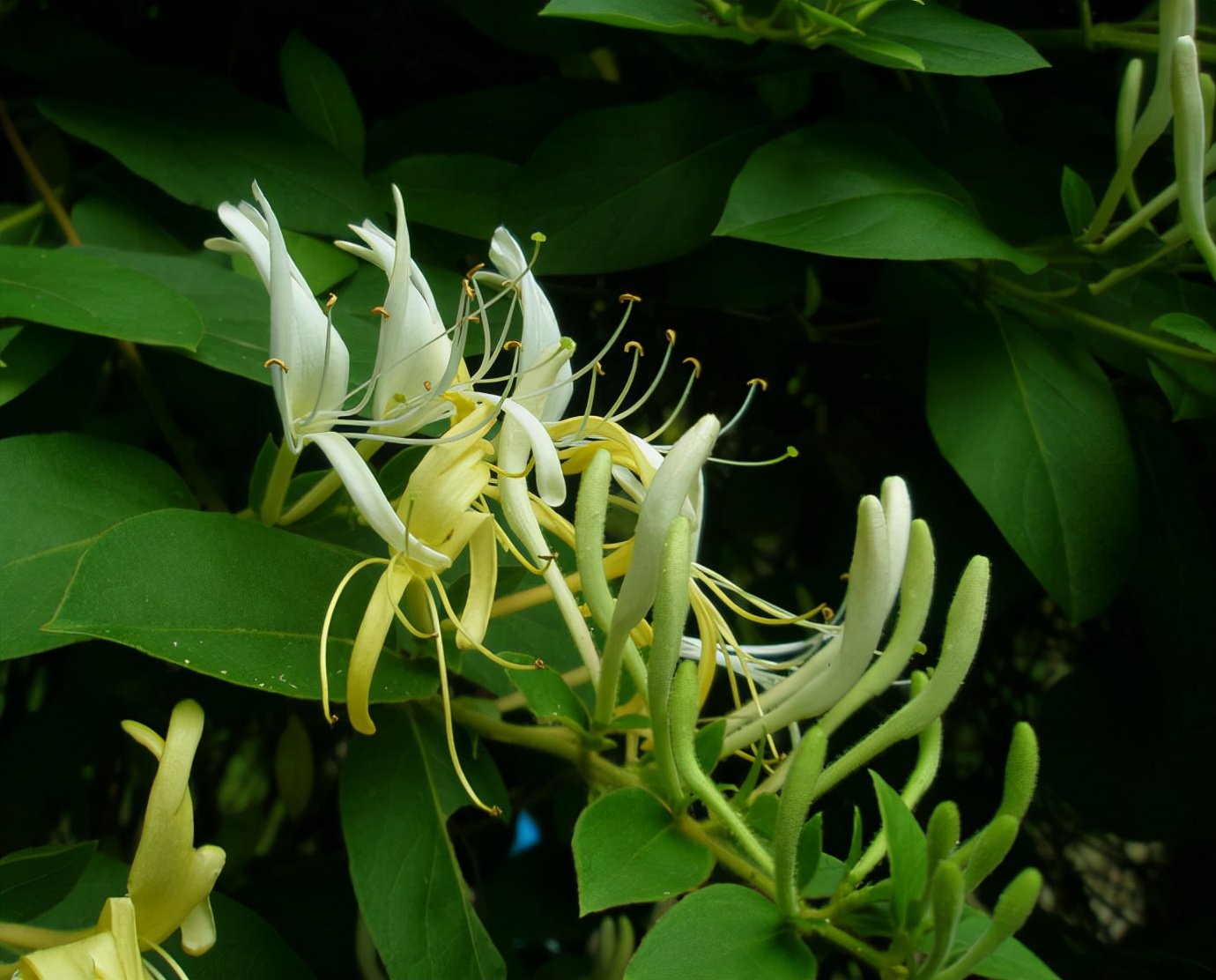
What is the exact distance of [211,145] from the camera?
0.66 metres

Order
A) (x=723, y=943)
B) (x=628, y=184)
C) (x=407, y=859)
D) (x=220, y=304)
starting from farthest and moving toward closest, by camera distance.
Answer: (x=628, y=184), (x=220, y=304), (x=407, y=859), (x=723, y=943)

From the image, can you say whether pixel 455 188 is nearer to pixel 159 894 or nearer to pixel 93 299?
pixel 93 299

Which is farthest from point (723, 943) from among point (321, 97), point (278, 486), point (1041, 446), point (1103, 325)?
point (321, 97)

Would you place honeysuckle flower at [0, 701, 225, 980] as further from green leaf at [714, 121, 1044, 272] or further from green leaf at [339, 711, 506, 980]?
green leaf at [714, 121, 1044, 272]

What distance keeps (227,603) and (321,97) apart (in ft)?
1.53

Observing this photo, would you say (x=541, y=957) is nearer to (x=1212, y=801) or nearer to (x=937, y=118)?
(x=1212, y=801)

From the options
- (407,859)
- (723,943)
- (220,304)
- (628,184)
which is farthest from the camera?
(628,184)

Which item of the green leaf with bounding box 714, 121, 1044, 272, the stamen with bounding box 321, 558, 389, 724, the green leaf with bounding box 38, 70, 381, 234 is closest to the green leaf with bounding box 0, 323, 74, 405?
the green leaf with bounding box 38, 70, 381, 234

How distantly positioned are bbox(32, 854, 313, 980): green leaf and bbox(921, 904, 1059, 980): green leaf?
29 centimetres

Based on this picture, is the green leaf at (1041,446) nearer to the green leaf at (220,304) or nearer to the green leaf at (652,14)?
the green leaf at (652,14)

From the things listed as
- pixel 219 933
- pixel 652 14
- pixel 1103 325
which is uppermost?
pixel 652 14

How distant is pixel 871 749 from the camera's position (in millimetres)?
399

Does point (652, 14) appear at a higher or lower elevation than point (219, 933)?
higher

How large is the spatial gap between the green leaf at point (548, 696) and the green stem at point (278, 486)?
0.13m
